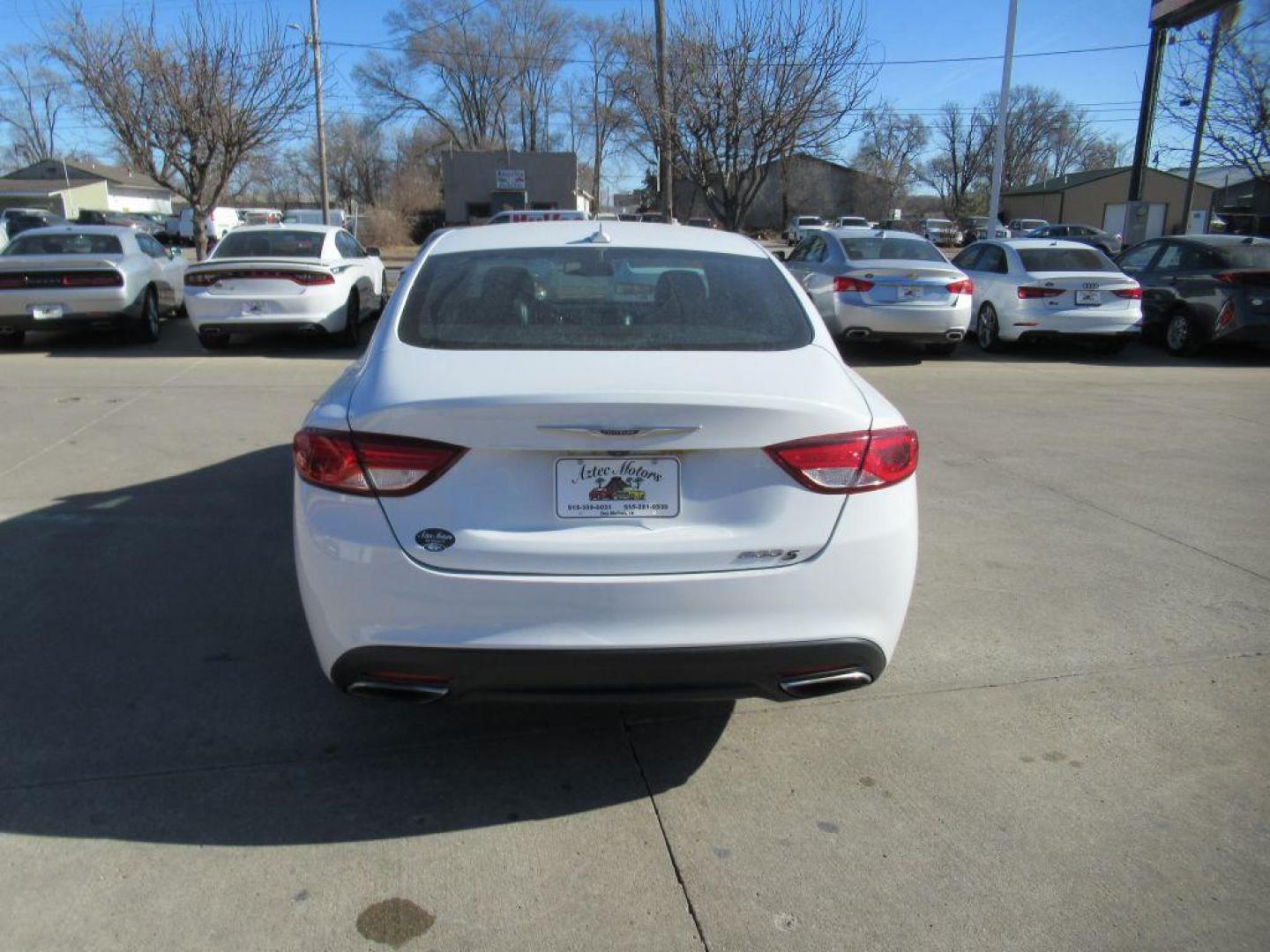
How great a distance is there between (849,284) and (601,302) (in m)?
8.55

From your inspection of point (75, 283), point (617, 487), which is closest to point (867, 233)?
point (75, 283)

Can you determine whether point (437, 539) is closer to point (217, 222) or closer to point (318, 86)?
point (318, 86)

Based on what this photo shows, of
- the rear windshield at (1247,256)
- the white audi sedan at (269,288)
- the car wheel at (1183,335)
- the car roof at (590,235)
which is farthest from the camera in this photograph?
the car wheel at (1183,335)

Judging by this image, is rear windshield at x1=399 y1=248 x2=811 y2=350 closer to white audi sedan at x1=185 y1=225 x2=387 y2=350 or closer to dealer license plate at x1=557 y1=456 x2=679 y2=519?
dealer license plate at x1=557 y1=456 x2=679 y2=519

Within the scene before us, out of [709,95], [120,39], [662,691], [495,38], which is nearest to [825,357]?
[662,691]

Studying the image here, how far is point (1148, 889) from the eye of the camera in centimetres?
253

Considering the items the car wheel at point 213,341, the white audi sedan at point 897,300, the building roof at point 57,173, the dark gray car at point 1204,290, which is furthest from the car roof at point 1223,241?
the building roof at point 57,173

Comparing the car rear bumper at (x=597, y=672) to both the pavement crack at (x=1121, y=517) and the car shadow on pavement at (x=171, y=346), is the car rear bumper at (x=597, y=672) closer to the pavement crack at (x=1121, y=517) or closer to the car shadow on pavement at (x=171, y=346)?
the pavement crack at (x=1121, y=517)

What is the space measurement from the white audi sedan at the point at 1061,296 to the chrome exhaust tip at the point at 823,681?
1062 centimetres

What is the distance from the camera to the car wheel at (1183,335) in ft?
41.3

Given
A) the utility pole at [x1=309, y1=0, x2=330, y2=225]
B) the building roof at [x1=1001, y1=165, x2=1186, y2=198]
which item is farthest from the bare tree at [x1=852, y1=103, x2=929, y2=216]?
the utility pole at [x1=309, y1=0, x2=330, y2=225]

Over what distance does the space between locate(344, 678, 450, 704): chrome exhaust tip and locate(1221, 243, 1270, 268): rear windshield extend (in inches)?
506

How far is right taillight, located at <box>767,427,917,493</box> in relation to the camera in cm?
262

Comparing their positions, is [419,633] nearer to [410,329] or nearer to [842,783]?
[410,329]
